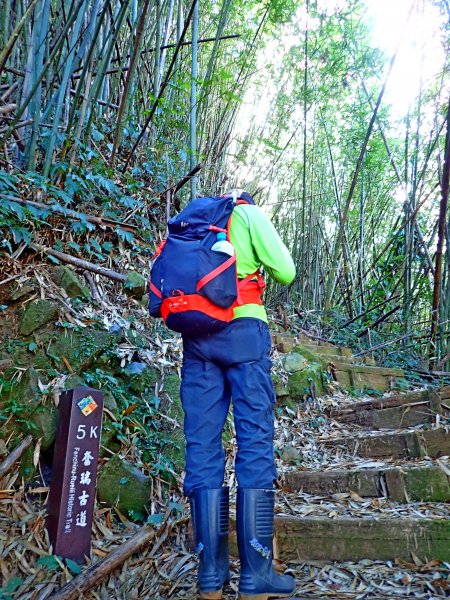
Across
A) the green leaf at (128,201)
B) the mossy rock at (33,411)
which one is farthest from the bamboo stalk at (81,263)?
the mossy rock at (33,411)

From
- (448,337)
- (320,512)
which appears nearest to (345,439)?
(320,512)

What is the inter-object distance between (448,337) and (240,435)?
11.8 feet

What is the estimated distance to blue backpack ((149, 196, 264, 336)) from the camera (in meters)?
1.71

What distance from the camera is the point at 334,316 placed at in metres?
5.81

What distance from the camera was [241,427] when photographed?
1.74 m

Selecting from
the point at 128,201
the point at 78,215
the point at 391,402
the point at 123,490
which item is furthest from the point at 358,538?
the point at 128,201

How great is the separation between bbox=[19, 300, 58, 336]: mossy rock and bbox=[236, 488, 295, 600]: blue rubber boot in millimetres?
1436

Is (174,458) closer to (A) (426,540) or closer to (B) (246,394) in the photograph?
(B) (246,394)

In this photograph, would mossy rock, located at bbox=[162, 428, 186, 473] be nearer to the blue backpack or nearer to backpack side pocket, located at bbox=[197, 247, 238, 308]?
the blue backpack

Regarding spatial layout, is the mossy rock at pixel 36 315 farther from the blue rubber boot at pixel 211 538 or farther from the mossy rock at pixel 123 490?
the blue rubber boot at pixel 211 538

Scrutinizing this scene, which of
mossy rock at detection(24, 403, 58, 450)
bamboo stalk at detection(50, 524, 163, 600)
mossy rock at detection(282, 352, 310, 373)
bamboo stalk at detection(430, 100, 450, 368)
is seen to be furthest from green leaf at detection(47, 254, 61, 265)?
bamboo stalk at detection(430, 100, 450, 368)

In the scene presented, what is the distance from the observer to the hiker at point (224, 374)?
168 cm

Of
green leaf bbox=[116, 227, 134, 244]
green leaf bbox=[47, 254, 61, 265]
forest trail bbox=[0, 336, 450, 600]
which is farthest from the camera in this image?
green leaf bbox=[116, 227, 134, 244]

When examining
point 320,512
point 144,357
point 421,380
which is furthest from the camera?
point 421,380
